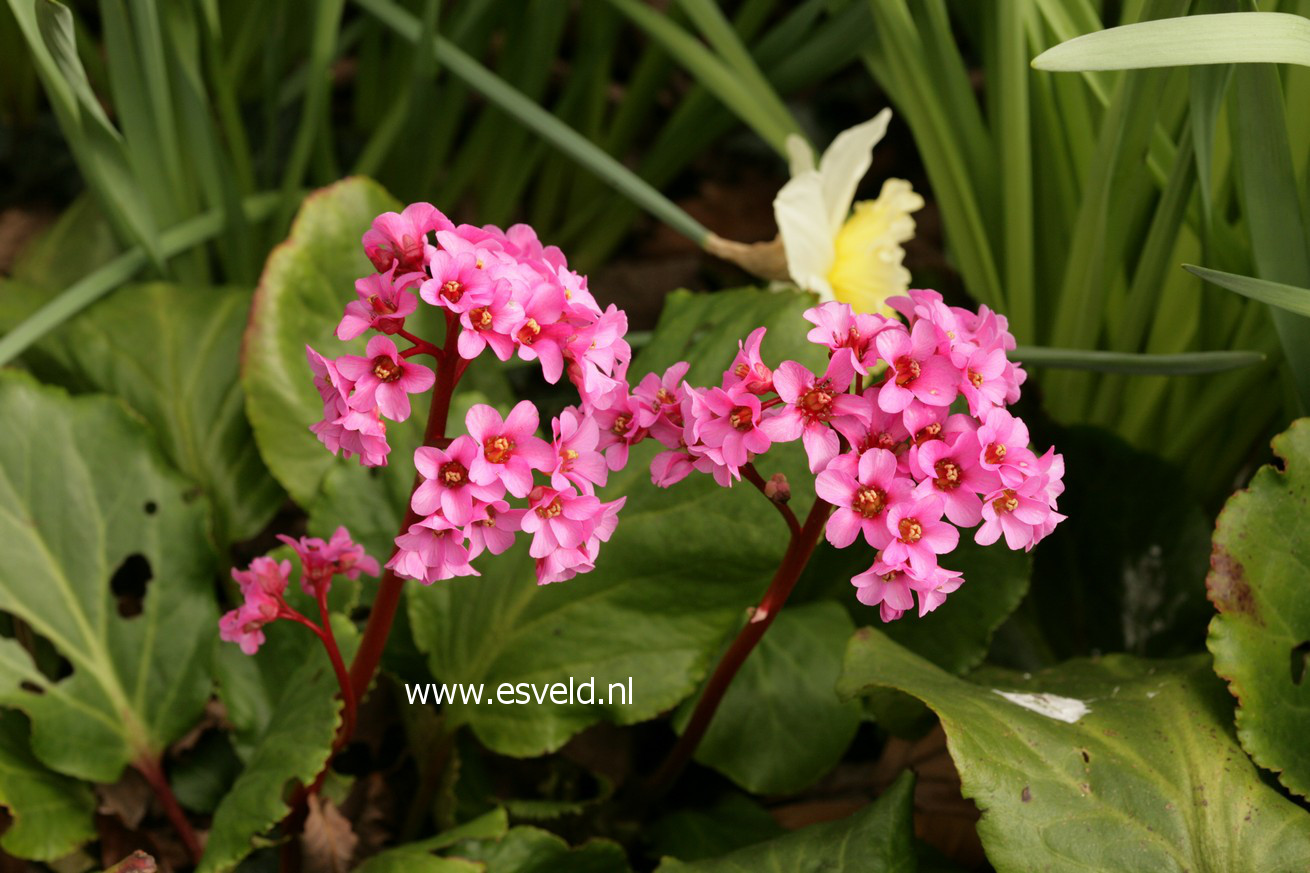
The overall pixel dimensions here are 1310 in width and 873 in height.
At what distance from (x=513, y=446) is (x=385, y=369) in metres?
0.09

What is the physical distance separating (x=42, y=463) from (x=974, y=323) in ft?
2.93

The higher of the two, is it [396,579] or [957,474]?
[957,474]

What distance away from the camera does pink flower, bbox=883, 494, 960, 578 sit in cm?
71

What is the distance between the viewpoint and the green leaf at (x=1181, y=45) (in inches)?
31.7

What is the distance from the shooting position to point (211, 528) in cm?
128

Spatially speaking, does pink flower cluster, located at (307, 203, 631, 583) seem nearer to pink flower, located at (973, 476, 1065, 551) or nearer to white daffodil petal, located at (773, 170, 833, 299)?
pink flower, located at (973, 476, 1065, 551)

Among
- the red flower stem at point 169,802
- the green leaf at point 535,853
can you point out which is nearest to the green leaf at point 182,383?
the red flower stem at point 169,802

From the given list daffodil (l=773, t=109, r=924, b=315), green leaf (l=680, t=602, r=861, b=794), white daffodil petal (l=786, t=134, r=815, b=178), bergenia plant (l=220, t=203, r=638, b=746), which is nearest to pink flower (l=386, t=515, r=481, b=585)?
bergenia plant (l=220, t=203, r=638, b=746)

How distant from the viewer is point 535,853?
3.27ft

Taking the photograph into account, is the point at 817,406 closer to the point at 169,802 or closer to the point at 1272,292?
the point at 1272,292

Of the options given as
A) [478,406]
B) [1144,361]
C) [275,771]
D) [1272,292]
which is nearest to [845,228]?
[1144,361]

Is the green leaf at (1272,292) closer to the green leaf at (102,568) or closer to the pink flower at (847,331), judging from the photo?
the pink flower at (847,331)

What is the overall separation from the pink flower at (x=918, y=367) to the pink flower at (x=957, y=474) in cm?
3

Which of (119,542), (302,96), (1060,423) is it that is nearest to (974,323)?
(1060,423)
